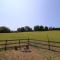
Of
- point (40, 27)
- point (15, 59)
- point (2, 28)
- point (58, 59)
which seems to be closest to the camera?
point (15, 59)

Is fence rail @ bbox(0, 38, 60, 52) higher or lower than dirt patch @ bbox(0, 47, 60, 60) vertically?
higher

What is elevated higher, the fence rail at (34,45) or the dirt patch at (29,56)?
the fence rail at (34,45)

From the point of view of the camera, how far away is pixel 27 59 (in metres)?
9.09

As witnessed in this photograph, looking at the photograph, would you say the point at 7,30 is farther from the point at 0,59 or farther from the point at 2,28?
the point at 0,59

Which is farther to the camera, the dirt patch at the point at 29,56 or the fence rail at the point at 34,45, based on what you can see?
the fence rail at the point at 34,45

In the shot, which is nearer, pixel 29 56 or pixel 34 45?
pixel 29 56

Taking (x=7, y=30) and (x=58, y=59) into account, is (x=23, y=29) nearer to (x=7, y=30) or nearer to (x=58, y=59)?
(x=7, y=30)

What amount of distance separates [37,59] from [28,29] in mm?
47545

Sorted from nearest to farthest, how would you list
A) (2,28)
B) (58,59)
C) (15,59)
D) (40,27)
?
(15,59) → (58,59) → (2,28) → (40,27)

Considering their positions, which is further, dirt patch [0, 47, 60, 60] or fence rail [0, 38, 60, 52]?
fence rail [0, 38, 60, 52]

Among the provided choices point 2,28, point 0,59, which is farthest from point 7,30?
point 0,59

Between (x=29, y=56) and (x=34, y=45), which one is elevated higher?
(x=34, y=45)

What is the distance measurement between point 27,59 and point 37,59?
66cm

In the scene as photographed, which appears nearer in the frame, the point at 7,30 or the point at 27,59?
the point at 27,59
